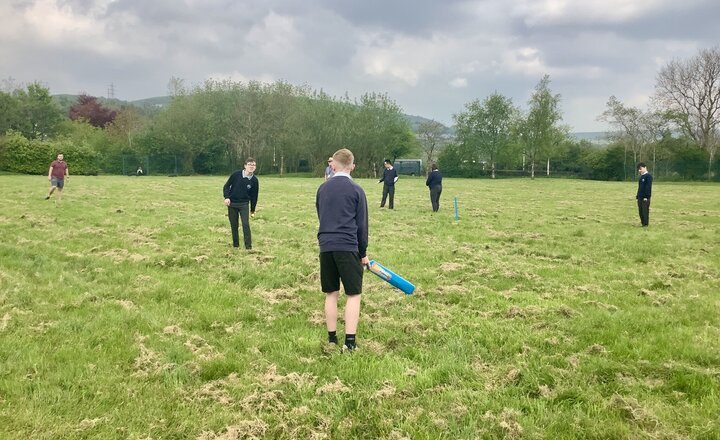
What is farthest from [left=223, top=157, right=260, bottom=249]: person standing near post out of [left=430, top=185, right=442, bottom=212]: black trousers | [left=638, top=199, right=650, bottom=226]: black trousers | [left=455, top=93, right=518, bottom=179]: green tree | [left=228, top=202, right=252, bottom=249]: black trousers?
[left=455, top=93, right=518, bottom=179]: green tree

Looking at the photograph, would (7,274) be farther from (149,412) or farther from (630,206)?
(630,206)

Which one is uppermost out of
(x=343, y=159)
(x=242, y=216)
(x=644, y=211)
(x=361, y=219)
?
(x=343, y=159)

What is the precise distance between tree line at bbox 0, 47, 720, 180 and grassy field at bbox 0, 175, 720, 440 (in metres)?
48.0

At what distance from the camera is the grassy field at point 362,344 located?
3873mm

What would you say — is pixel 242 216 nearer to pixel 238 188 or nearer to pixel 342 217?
pixel 238 188

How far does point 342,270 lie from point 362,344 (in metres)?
0.97

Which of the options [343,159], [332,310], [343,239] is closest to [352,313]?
[332,310]

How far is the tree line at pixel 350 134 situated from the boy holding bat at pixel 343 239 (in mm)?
53693

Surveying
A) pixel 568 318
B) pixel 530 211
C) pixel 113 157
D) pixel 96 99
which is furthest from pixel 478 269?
pixel 96 99

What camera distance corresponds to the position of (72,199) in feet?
65.1

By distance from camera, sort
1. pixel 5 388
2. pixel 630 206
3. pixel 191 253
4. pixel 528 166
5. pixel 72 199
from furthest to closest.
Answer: pixel 528 166 → pixel 630 206 → pixel 72 199 → pixel 191 253 → pixel 5 388

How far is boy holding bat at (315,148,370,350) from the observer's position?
5227 mm

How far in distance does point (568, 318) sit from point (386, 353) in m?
2.78

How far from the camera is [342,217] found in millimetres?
5289
